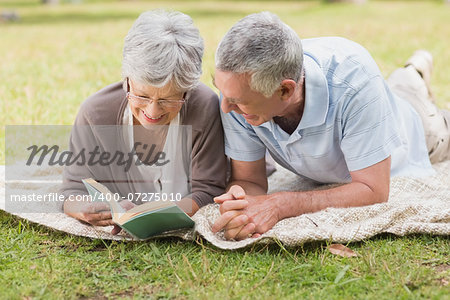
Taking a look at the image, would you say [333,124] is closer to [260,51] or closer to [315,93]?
[315,93]

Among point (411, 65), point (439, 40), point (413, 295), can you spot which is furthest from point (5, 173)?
point (439, 40)

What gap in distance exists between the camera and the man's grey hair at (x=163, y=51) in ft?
9.61

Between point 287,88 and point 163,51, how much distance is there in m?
0.64

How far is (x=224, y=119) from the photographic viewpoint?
134 inches

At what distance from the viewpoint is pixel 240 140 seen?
342cm

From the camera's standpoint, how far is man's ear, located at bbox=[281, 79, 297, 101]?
9.70ft

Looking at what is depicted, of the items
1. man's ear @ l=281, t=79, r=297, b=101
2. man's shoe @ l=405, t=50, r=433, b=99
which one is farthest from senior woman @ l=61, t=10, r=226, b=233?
man's shoe @ l=405, t=50, r=433, b=99

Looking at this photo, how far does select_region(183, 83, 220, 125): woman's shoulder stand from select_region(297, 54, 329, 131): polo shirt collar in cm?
55

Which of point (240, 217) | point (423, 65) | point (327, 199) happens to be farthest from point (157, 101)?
point (423, 65)

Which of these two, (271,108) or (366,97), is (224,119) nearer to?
(271,108)

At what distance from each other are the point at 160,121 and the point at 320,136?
0.88m

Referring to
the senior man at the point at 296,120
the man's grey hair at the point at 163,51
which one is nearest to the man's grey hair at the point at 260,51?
the senior man at the point at 296,120

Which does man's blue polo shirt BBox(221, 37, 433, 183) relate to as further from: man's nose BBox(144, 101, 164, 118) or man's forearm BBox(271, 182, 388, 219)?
man's nose BBox(144, 101, 164, 118)

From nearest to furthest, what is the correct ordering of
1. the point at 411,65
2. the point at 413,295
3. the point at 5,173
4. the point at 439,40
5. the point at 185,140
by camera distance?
the point at 413,295 < the point at 185,140 < the point at 5,173 < the point at 411,65 < the point at 439,40
